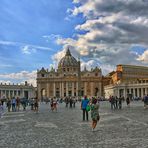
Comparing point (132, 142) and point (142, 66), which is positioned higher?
point (142, 66)

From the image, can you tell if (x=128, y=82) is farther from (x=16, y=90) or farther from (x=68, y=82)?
(x=16, y=90)

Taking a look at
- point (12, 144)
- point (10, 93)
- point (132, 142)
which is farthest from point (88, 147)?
point (10, 93)

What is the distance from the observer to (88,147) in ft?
36.9

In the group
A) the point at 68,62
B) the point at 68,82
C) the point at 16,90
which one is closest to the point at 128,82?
the point at 68,82

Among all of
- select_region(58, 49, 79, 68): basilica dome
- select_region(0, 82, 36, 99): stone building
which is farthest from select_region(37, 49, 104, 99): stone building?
select_region(0, 82, 36, 99): stone building

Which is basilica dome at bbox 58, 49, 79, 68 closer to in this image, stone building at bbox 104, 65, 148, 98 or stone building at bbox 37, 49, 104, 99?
stone building at bbox 37, 49, 104, 99

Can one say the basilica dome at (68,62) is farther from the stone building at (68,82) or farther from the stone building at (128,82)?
the stone building at (128,82)

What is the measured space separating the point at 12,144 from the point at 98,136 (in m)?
3.48

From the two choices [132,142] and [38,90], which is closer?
[132,142]

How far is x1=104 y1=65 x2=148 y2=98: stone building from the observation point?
138125mm

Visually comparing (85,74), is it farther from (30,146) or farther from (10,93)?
(30,146)

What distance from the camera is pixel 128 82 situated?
158500 millimetres

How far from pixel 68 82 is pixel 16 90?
2580 cm

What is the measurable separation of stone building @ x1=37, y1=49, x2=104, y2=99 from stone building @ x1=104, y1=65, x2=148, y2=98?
22.2 ft
